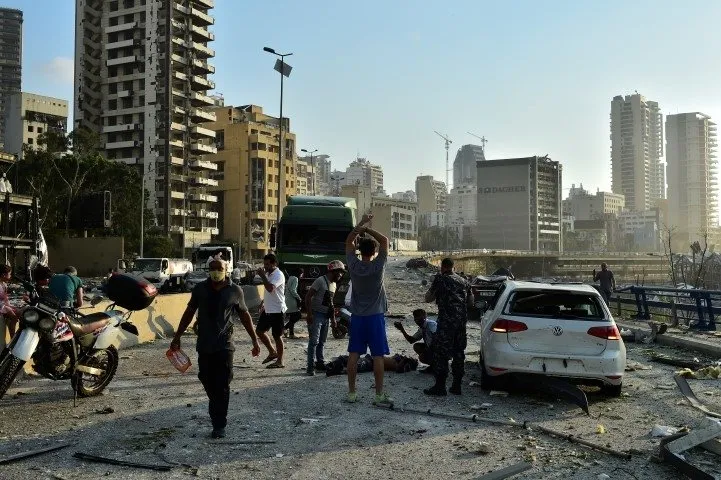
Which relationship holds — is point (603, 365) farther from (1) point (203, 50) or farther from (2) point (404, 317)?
(1) point (203, 50)

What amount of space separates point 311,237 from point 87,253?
43.6m

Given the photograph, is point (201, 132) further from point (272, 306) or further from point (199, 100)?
point (272, 306)

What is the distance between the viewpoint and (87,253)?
58125 millimetres

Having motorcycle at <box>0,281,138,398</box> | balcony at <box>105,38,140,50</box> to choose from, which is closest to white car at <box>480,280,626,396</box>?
motorcycle at <box>0,281,138,398</box>

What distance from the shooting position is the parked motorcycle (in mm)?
6770

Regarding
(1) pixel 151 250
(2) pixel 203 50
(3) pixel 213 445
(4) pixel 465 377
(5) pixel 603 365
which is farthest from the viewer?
(2) pixel 203 50

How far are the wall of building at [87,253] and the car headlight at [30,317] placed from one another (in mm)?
52950

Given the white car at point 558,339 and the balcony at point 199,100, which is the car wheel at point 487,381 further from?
the balcony at point 199,100

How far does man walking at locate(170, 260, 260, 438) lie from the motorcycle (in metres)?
1.75

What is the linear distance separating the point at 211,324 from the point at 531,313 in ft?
13.4

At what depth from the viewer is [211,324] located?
6.25 m

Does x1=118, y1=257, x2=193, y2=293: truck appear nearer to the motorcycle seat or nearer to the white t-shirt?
the white t-shirt

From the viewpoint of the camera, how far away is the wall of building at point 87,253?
5734cm

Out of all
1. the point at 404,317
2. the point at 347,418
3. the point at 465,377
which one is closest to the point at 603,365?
the point at 465,377
